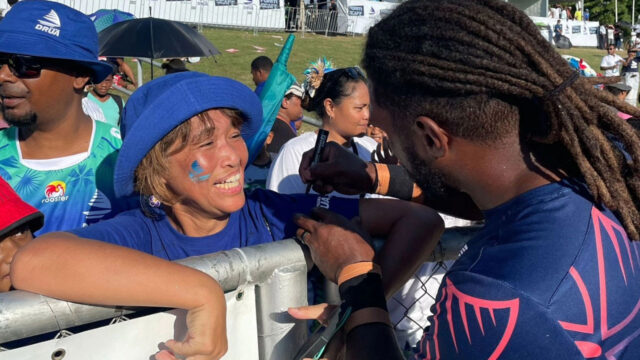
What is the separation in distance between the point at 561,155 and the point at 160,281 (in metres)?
1.05

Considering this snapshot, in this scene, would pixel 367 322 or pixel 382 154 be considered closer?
pixel 367 322

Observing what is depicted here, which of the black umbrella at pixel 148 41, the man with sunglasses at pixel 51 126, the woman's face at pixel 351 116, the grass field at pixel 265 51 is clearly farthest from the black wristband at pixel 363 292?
the grass field at pixel 265 51

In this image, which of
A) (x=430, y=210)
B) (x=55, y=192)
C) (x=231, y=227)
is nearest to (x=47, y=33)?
(x=55, y=192)

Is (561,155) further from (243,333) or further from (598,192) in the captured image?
(243,333)

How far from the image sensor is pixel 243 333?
5.08 ft

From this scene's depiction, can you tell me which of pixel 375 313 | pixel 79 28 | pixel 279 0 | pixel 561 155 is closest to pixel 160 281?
pixel 375 313

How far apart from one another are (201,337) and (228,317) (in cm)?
16

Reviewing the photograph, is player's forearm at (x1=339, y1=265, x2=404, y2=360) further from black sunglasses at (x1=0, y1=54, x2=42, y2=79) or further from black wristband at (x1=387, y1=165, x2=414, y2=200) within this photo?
black sunglasses at (x1=0, y1=54, x2=42, y2=79)

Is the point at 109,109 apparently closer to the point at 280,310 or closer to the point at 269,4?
the point at 280,310

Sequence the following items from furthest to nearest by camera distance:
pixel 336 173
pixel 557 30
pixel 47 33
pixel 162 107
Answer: pixel 557 30 < pixel 47 33 < pixel 336 173 < pixel 162 107

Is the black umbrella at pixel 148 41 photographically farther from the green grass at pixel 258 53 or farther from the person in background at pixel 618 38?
the person in background at pixel 618 38

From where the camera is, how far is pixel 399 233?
1.82m

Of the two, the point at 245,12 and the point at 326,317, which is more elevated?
the point at 245,12

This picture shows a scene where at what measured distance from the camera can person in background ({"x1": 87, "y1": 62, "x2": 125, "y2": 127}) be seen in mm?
5469
